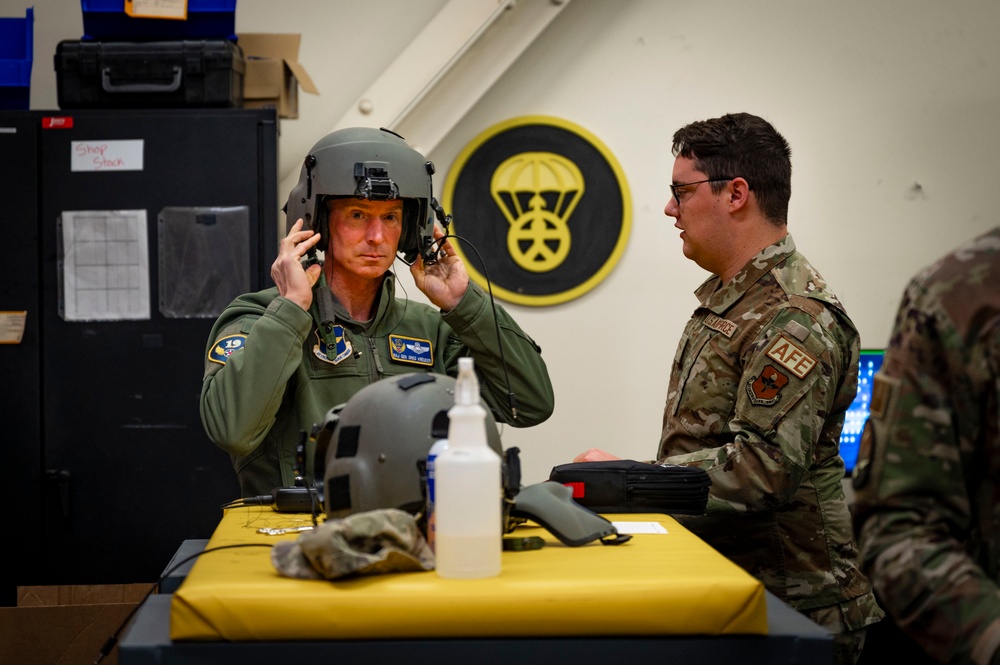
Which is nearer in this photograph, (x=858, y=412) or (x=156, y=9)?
(x=156, y=9)

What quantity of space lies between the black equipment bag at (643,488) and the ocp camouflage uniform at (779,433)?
0.12 metres

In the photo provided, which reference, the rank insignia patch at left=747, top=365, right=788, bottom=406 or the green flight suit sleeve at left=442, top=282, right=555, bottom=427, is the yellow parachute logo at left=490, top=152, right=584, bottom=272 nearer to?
the green flight suit sleeve at left=442, top=282, right=555, bottom=427

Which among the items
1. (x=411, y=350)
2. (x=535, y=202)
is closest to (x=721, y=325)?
(x=411, y=350)

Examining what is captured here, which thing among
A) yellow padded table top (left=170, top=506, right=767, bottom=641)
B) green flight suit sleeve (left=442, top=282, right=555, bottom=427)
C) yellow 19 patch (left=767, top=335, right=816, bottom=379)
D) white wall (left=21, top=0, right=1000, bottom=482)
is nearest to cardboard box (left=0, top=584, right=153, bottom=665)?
green flight suit sleeve (left=442, top=282, right=555, bottom=427)

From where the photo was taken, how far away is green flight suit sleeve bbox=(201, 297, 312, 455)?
1.79m

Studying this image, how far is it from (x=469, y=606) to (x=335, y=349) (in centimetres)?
94

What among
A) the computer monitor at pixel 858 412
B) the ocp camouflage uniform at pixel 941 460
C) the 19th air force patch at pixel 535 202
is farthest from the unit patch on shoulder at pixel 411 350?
the computer monitor at pixel 858 412

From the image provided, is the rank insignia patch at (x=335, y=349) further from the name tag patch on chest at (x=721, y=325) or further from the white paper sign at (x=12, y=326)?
the white paper sign at (x=12, y=326)

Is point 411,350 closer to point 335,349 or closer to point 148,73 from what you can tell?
point 335,349

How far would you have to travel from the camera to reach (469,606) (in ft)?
3.65

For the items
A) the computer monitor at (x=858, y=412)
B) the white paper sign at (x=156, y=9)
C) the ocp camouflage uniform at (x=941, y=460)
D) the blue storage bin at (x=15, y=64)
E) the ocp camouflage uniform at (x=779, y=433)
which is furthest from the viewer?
the computer monitor at (x=858, y=412)

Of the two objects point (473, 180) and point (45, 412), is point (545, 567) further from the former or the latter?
point (473, 180)

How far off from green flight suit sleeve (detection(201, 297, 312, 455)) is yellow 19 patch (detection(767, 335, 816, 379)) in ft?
2.66

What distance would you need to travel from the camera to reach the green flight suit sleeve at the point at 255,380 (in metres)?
1.79
